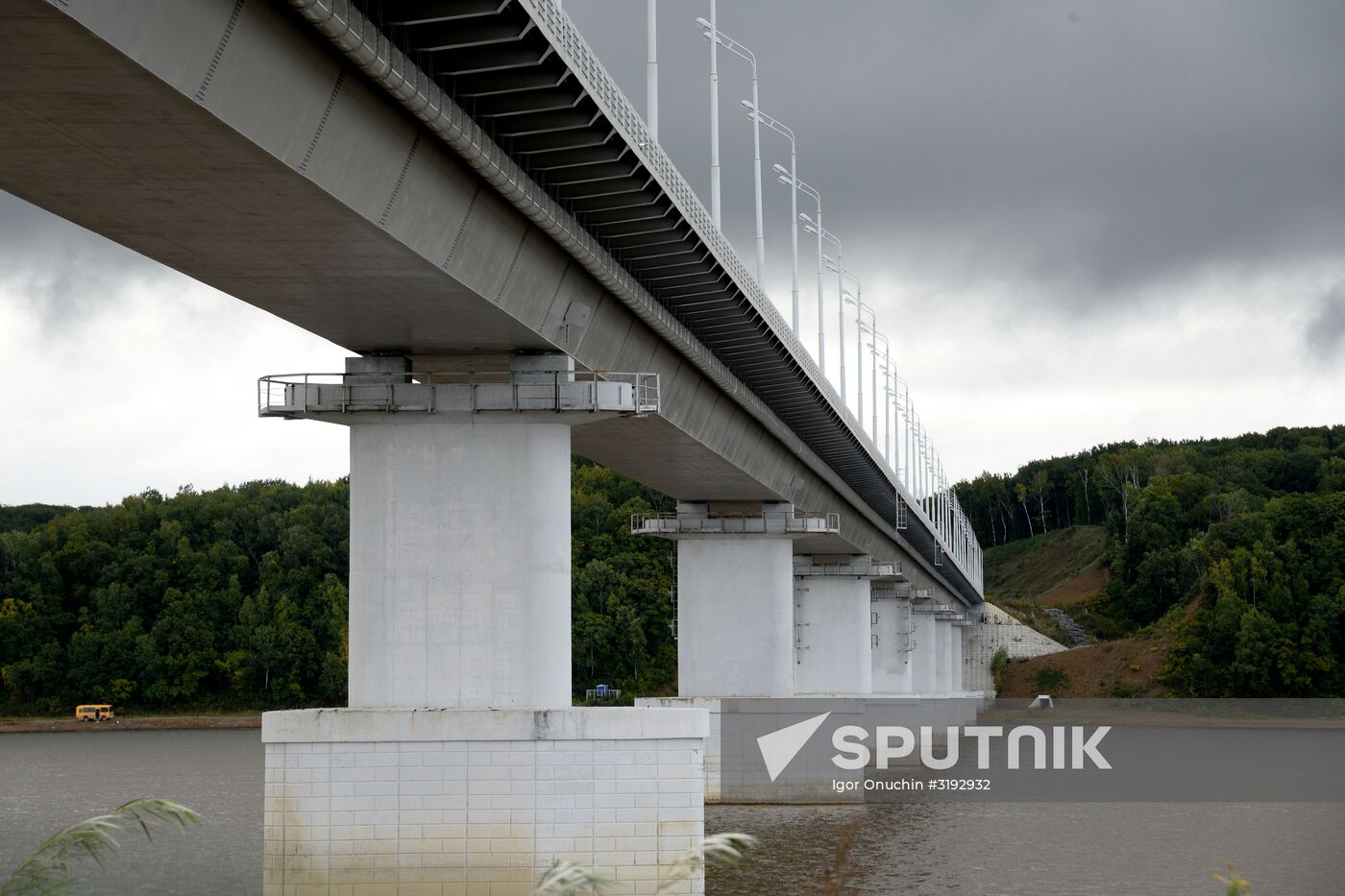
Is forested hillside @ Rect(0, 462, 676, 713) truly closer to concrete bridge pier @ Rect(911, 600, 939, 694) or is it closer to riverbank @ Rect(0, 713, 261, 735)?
riverbank @ Rect(0, 713, 261, 735)

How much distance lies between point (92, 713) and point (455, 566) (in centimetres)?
10293

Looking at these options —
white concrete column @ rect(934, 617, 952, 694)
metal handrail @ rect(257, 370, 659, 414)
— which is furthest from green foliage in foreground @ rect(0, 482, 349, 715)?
metal handrail @ rect(257, 370, 659, 414)

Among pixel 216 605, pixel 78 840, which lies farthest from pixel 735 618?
pixel 216 605

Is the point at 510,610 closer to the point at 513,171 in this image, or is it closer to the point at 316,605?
the point at 513,171

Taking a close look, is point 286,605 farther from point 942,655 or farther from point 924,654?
point 942,655

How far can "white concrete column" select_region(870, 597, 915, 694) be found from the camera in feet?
303

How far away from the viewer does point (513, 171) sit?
22.8 m

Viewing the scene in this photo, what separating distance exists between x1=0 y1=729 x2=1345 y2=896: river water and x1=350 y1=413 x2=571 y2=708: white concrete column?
5.91 m

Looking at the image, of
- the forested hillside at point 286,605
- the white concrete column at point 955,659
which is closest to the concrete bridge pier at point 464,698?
the forested hillside at point 286,605

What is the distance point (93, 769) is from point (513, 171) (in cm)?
6051

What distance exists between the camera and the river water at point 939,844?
35500 mm

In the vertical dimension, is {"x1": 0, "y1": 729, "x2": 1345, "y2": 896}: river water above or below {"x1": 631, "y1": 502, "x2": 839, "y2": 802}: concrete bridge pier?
below

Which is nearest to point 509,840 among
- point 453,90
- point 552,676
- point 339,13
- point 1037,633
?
point 552,676

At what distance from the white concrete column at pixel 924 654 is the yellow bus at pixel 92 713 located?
59.6 metres
